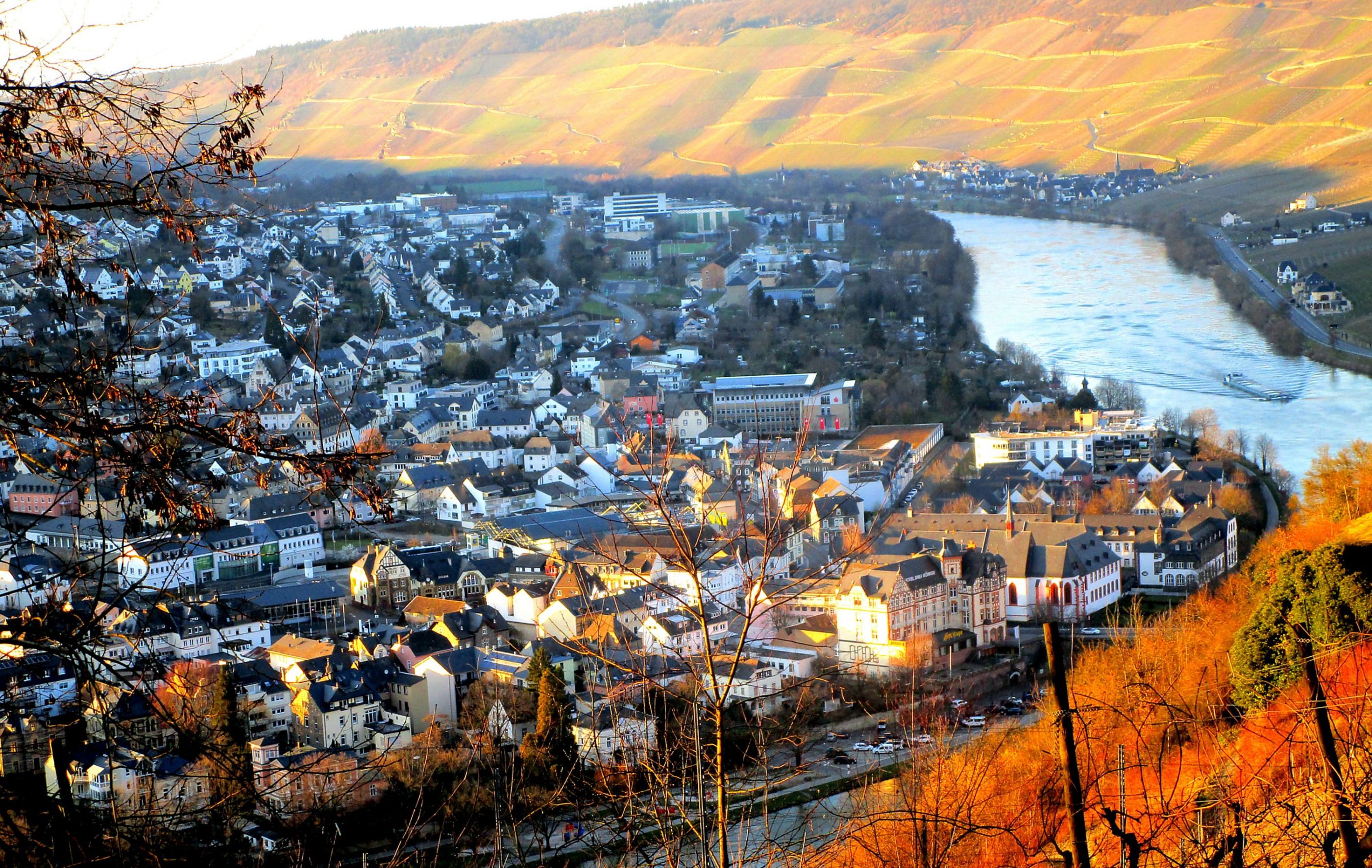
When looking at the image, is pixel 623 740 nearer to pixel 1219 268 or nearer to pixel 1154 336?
pixel 1154 336

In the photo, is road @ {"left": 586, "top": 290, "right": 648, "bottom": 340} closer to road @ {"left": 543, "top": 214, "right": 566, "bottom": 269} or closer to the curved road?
the curved road

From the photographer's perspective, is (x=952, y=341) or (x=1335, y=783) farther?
(x=952, y=341)

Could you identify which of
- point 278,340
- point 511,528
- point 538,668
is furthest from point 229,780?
point 278,340

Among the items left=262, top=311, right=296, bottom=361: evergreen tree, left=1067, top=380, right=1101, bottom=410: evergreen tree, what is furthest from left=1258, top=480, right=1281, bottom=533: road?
left=262, top=311, right=296, bottom=361: evergreen tree

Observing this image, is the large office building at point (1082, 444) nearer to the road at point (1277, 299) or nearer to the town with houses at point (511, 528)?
the town with houses at point (511, 528)

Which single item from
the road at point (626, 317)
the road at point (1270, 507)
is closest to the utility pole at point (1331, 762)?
the road at point (1270, 507)

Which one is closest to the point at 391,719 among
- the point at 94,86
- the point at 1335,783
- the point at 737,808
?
the point at 737,808

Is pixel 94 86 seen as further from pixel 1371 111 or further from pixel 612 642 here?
pixel 1371 111
